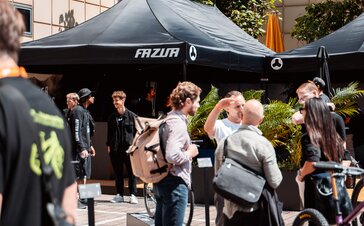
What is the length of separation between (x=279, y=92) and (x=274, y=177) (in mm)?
14723

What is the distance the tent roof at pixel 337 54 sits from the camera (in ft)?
46.0

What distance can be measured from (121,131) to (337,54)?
434 cm

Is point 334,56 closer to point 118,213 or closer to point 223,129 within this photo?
point 118,213

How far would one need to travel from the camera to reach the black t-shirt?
2555 mm

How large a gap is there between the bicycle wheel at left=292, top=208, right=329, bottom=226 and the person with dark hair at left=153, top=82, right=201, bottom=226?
1064 millimetres

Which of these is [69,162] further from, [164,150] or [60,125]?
[164,150]

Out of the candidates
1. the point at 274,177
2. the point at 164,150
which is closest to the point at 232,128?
the point at 164,150

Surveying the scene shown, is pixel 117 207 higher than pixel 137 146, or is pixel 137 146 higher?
pixel 137 146

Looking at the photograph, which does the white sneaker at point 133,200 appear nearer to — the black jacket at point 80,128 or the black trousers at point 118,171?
the black trousers at point 118,171

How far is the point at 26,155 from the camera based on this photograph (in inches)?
102

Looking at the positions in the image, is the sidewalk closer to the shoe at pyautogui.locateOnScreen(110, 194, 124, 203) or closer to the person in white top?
the shoe at pyautogui.locateOnScreen(110, 194, 124, 203)

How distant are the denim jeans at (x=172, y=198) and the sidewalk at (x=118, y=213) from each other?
374cm

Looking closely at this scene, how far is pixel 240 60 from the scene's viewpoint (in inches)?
620

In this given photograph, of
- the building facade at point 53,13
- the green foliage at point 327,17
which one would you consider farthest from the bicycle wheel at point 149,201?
the green foliage at point 327,17
